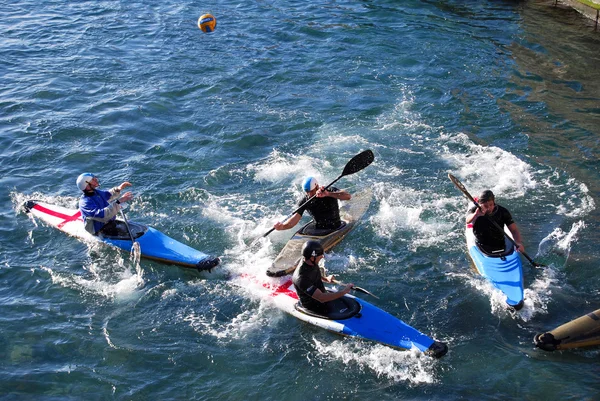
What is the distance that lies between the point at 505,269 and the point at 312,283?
3.11 metres

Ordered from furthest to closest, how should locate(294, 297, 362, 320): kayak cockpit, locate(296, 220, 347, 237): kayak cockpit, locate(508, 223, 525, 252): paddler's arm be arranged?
locate(296, 220, 347, 237): kayak cockpit → locate(508, 223, 525, 252): paddler's arm → locate(294, 297, 362, 320): kayak cockpit

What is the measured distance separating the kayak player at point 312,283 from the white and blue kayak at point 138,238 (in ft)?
7.04

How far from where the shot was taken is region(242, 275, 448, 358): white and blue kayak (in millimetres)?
8422

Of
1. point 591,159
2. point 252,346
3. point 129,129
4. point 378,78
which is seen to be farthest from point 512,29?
point 252,346

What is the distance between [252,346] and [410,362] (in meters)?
2.26

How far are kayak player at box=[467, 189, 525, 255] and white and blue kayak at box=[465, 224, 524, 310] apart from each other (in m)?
0.12

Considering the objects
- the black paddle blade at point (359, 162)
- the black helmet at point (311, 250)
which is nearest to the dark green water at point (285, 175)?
the black paddle blade at point (359, 162)

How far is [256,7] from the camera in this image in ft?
74.7

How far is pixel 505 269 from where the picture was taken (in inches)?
379

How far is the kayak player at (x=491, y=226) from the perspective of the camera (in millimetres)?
9789

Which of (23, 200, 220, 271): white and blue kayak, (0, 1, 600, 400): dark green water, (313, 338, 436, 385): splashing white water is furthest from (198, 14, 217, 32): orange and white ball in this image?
(313, 338, 436, 385): splashing white water

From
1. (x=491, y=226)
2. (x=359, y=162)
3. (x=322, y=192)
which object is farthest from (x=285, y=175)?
(x=491, y=226)

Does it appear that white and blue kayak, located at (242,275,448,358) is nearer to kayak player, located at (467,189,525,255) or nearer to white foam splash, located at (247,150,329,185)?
kayak player, located at (467,189,525,255)

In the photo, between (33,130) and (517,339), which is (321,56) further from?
(517,339)
